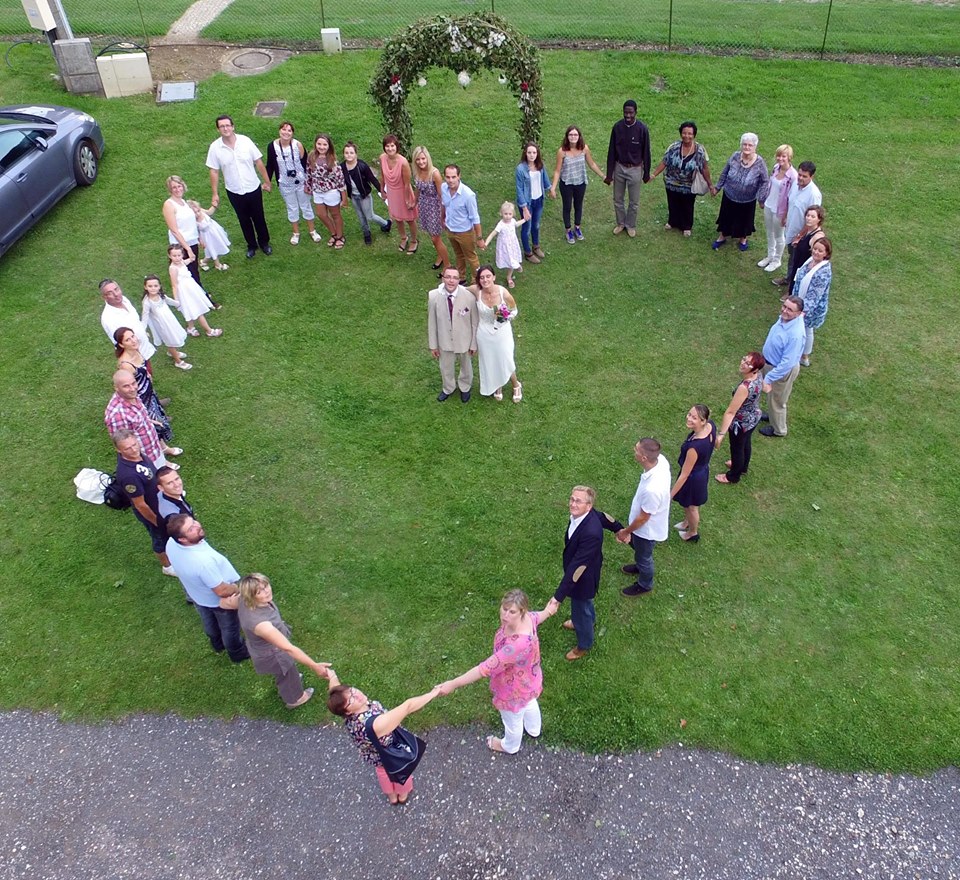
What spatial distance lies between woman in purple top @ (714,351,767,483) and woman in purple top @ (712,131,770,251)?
4032mm

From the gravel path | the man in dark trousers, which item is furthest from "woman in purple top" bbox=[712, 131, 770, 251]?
the gravel path

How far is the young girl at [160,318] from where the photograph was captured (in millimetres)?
8672

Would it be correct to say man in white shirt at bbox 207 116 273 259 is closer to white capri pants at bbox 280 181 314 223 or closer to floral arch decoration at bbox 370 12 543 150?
white capri pants at bbox 280 181 314 223

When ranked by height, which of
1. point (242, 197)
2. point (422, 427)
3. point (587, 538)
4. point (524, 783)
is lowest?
point (524, 783)

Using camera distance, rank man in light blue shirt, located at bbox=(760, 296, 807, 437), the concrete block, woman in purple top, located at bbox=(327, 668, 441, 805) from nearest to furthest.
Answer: woman in purple top, located at bbox=(327, 668, 441, 805) → man in light blue shirt, located at bbox=(760, 296, 807, 437) → the concrete block

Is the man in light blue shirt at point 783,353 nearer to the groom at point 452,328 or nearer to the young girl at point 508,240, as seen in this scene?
the groom at point 452,328

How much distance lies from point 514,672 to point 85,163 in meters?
11.5

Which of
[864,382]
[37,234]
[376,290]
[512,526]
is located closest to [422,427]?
[512,526]

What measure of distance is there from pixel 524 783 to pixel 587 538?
6.25 feet

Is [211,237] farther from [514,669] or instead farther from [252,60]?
[252,60]

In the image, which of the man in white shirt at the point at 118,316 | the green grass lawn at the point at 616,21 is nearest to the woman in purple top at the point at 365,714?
the man in white shirt at the point at 118,316

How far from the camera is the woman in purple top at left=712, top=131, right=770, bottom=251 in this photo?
10414 mm

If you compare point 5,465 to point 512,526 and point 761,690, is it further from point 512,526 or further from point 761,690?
point 761,690

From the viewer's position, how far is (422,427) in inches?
346
